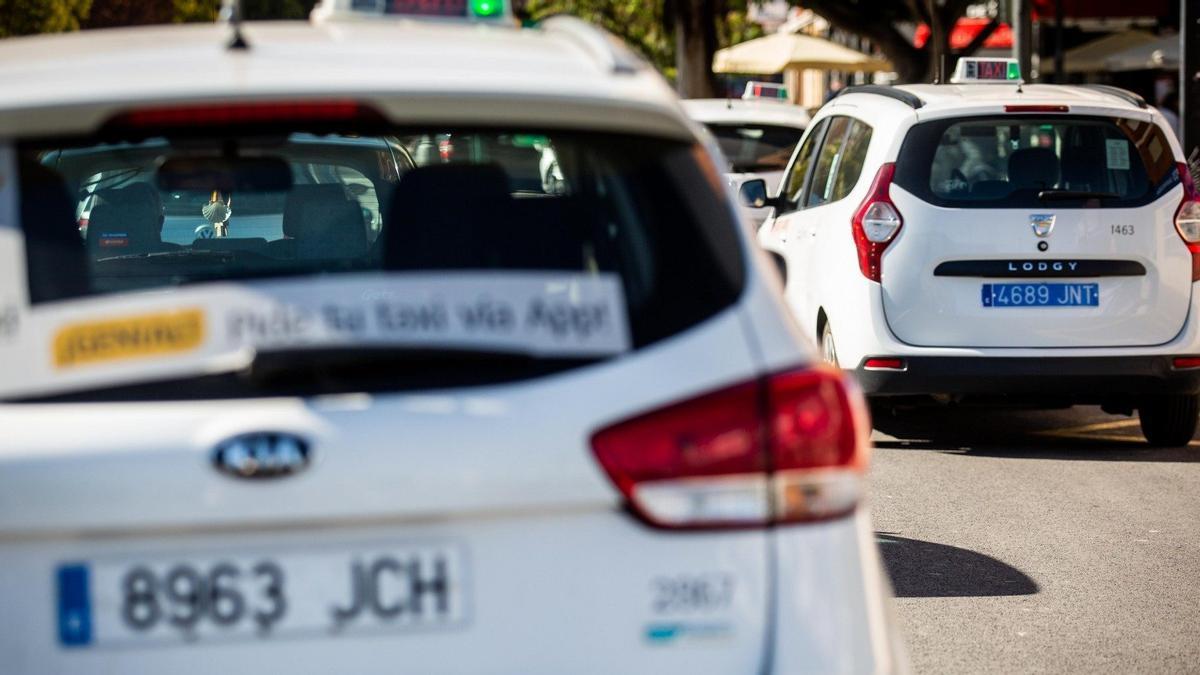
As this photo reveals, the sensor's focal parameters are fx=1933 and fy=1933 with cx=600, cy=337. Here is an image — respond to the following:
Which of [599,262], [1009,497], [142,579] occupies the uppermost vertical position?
[599,262]

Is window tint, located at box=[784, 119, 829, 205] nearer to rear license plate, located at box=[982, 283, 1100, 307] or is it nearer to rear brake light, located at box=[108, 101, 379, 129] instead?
rear license plate, located at box=[982, 283, 1100, 307]

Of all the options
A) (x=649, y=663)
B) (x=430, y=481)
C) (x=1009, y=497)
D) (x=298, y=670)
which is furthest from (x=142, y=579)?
(x=1009, y=497)

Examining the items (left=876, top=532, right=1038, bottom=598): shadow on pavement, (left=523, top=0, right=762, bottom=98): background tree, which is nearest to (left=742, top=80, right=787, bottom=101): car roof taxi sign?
(left=523, top=0, right=762, bottom=98): background tree

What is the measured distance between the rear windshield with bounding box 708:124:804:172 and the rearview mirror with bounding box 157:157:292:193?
39.3 feet

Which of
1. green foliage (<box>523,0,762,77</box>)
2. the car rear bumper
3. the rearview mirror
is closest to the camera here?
the rearview mirror

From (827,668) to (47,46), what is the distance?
5.65ft

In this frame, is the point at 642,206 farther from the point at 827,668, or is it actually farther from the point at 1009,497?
the point at 1009,497

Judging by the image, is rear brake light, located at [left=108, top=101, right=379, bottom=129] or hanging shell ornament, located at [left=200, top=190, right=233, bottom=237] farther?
hanging shell ornament, located at [left=200, top=190, right=233, bottom=237]

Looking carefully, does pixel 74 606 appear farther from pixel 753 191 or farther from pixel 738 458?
pixel 753 191

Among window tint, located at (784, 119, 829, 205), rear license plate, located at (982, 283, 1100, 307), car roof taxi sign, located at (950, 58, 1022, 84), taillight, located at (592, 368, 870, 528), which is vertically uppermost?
taillight, located at (592, 368, 870, 528)

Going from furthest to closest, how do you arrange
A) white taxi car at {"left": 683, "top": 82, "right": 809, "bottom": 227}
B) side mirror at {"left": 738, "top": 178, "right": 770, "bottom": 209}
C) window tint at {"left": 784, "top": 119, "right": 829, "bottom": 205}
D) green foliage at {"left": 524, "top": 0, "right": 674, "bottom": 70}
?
green foliage at {"left": 524, "top": 0, "right": 674, "bottom": 70} → white taxi car at {"left": 683, "top": 82, "right": 809, "bottom": 227} → window tint at {"left": 784, "top": 119, "right": 829, "bottom": 205} → side mirror at {"left": 738, "top": 178, "right": 770, "bottom": 209}

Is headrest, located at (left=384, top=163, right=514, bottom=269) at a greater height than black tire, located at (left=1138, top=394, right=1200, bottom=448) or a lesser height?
greater

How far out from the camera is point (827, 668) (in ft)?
9.12

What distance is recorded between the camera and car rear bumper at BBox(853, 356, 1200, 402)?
28.1 ft
